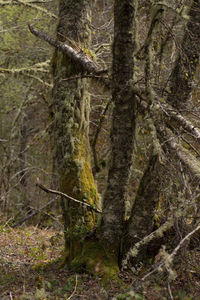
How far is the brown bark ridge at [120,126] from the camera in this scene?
3.83 metres

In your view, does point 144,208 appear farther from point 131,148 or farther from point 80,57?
point 80,57

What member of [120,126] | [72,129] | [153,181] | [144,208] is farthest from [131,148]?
[72,129]

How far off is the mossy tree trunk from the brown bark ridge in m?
0.49

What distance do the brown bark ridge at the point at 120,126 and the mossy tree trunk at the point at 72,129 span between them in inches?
19.2

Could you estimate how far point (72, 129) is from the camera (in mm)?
4844

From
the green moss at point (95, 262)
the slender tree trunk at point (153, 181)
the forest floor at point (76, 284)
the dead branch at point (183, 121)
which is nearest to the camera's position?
the forest floor at point (76, 284)

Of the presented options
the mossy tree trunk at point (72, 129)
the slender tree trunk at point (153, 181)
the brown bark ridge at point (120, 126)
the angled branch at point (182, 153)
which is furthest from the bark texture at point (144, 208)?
the mossy tree trunk at point (72, 129)

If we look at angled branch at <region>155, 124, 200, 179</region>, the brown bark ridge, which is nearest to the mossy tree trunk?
the brown bark ridge

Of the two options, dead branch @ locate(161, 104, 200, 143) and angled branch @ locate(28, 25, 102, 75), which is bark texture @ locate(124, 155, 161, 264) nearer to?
dead branch @ locate(161, 104, 200, 143)

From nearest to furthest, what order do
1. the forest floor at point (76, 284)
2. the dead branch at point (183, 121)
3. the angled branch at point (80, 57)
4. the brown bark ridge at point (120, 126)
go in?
the forest floor at point (76, 284), the dead branch at point (183, 121), the brown bark ridge at point (120, 126), the angled branch at point (80, 57)

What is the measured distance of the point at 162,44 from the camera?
4.52 metres

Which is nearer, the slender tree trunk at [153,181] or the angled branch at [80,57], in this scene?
the slender tree trunk at [153,181]

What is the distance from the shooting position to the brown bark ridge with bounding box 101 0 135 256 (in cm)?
383

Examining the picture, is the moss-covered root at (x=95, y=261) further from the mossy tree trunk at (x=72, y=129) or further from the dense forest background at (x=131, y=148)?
the mossy tree trunk at (x=72, y=129)
